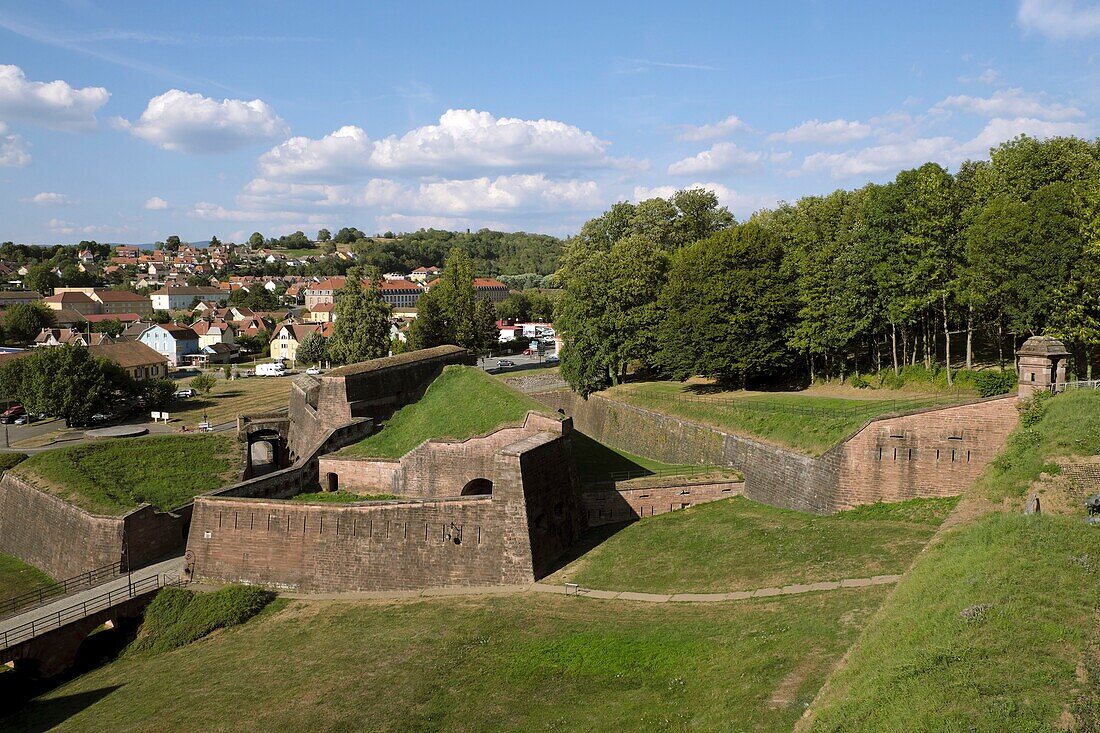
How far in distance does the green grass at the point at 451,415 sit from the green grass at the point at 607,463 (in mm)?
3693

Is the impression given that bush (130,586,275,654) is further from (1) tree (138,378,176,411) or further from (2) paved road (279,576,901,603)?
(1) tree (138,378,176,411)

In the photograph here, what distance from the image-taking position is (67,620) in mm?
23453

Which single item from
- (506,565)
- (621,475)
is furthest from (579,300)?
(506,565)

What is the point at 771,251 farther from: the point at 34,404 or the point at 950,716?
the point at 34,404

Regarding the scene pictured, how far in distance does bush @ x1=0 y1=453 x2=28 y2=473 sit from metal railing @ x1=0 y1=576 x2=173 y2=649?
61.5 feet

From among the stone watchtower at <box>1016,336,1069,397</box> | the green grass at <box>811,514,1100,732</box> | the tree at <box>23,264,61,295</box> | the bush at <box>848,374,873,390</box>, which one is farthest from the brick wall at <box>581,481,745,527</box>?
the tree at <box>23,264,61,295</box>

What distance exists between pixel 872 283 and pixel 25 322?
103 metres

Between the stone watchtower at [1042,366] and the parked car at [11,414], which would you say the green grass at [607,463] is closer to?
the stone watchtower at [1042,366]

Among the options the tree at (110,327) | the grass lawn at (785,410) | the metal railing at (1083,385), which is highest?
the tree at (110,327)

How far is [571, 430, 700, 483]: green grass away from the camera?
3351 cm

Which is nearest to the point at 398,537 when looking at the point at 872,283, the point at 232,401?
the point at 872,283

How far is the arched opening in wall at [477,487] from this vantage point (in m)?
30.5

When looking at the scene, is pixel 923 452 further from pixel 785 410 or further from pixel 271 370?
pixel 271 370


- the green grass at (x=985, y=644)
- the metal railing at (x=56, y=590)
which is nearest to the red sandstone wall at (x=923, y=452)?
the green grass at (x=985, y=644)
